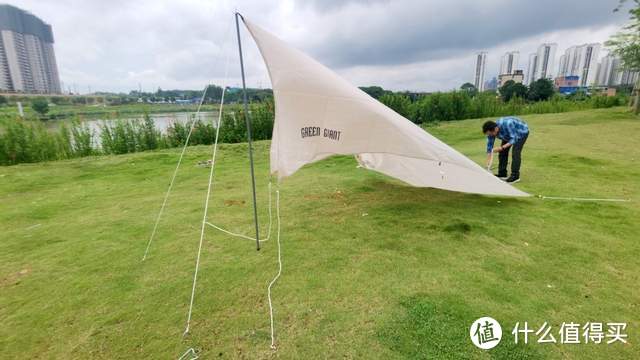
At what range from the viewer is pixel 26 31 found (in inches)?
1932

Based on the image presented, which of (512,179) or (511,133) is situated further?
(512,179)

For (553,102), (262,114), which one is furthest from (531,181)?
(553,102)

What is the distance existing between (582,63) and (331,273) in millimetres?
57188

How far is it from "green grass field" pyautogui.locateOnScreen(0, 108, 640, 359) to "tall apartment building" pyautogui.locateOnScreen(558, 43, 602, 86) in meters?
50.6

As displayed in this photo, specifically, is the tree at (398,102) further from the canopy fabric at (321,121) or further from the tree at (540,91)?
the tree at (540,91)

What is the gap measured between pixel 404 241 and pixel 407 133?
103 centimetres

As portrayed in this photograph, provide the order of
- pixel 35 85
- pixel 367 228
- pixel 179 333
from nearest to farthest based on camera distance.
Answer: pixel 179 333 → pixel 367 228 → pixel 35 85

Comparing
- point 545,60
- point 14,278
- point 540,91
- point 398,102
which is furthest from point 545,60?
point 14,278

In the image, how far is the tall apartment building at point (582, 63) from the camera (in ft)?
136

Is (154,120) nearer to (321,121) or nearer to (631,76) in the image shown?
(321,121)

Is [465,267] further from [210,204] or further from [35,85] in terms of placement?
[35,85]

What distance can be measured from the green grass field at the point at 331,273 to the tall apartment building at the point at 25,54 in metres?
54.2

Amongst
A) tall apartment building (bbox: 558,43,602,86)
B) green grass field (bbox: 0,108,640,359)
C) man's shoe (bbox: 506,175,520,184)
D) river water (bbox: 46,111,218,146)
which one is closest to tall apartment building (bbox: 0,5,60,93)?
river water (bbox: 46,111,218,146)

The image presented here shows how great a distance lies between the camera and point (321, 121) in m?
2.83
